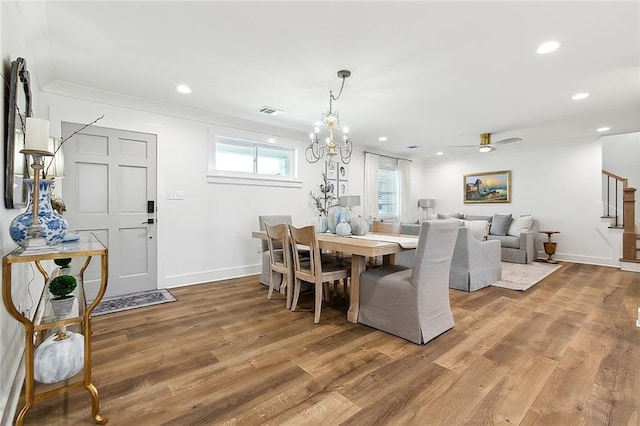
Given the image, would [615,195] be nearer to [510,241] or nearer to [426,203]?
[510,241]

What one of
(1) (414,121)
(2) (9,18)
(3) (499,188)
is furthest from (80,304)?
(3) (499,188)

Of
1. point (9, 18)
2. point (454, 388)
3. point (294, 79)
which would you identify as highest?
point (294, 79)

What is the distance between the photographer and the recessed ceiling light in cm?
238

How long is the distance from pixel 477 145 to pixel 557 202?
205cm

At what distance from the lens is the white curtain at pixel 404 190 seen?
7.35m

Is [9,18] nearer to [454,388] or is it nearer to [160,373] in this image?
[160,373]

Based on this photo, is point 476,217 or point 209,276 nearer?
point 209,276

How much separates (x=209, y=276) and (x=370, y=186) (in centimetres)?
384

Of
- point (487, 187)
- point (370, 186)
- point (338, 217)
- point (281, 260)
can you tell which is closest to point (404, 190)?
point (370, 186)

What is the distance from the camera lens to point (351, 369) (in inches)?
77.0

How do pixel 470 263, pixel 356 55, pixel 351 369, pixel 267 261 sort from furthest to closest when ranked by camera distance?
pixel 267 261 → pixel 470 263 → pixel 356 55 → pixel 351 369

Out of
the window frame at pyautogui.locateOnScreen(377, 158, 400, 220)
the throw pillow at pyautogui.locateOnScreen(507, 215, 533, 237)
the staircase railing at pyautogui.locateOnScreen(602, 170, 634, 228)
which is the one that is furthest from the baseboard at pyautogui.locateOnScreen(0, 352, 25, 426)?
the staircase railing at pyautogui.locateOnScreen(602, 170, 634, 228)

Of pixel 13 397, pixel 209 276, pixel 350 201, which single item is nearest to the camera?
pixel 13 397

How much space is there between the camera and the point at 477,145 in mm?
6043
